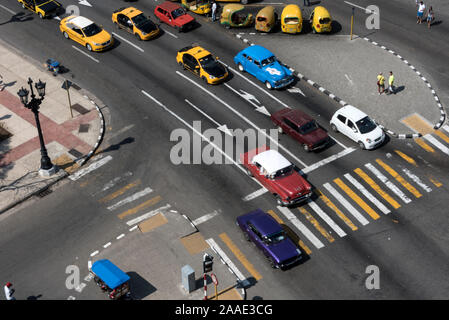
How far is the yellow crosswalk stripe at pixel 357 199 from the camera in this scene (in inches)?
1481

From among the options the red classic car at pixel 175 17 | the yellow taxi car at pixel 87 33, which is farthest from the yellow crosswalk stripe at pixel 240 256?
the red classic car at pixel 175 17

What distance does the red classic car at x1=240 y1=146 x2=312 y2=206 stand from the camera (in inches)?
1487

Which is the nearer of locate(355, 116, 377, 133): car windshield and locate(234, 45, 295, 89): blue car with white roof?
locate(355, 116, 377, 133): car windshield

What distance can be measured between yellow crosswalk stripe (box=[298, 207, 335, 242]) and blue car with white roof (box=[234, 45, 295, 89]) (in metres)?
13.1

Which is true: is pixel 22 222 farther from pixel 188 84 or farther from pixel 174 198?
pixel 188 84

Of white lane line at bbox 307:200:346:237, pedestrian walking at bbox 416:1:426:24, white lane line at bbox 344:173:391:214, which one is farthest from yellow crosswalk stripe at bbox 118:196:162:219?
pedestrian walking at bbox 416:1:426:24

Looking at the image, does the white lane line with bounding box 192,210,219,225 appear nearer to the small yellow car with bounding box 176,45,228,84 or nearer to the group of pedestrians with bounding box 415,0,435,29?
the small yellow car with bounding box 176,45,228,84

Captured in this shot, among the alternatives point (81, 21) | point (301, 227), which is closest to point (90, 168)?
point (301, 227)

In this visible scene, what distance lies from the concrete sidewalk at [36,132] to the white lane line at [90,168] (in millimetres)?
551

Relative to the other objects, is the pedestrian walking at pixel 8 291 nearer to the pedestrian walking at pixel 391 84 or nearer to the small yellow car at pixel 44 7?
the pedestrian walking at pixel 391 84

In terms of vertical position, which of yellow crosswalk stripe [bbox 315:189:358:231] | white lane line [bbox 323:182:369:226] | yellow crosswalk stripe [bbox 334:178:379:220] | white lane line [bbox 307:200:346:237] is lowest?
white lane line [bbox 307:200:346:237]
